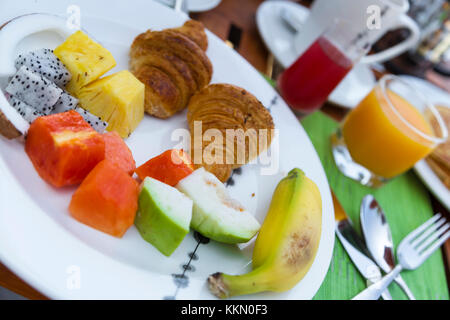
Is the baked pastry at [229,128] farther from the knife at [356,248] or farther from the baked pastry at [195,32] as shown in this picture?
the knife at [356,248]

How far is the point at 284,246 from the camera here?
77 centimetres

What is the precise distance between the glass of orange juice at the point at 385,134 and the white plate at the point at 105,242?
0.37 m

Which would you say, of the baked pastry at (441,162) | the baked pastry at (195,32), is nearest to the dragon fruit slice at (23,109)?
the baked pastry at (195,32)

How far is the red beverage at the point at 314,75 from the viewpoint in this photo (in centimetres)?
136

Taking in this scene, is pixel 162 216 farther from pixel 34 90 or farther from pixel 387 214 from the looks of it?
pixel 387 214

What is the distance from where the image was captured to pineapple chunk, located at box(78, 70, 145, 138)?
0.92m

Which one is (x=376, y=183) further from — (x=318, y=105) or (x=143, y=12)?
(x=143, y=12)

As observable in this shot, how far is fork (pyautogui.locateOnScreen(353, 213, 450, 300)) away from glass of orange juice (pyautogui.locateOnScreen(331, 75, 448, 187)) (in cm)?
25

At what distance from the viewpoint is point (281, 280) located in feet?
2.44

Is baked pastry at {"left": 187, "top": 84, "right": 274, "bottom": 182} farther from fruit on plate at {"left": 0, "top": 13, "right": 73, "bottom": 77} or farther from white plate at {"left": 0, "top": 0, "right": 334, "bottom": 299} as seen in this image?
fruit on plate at {"left": 0, "top": 13, "right": 73, "bottom": 77}

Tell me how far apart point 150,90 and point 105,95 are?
17cm

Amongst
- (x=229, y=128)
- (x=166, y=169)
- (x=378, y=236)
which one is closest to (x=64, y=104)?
(x=166, y=169)

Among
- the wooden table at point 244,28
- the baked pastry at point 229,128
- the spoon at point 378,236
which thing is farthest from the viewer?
the wooden table at point 244,28
